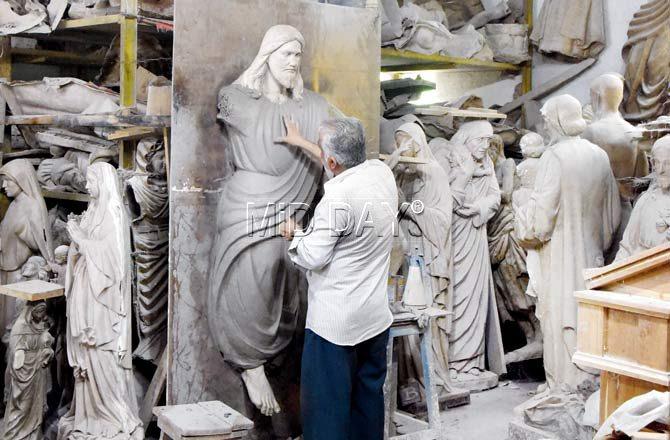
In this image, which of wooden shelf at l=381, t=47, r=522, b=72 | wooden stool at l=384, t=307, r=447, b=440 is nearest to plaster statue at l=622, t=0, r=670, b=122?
wooden shelf at l=381, t=47, r=522, b=72

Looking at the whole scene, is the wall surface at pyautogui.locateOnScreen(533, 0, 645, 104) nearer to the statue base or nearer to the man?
the statue base

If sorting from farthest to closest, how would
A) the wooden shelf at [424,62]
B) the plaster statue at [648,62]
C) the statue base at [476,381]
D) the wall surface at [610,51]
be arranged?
1. the wall surface at [610,51]
2. the wooden shelf at [424,62]
3. the plaster statue at [648,62]
4. the statue base at [476,381]

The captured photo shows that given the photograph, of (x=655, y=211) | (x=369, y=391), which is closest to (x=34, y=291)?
(x=369, y=391)

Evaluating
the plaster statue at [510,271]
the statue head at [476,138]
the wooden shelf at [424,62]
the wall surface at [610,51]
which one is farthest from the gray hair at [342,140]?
the wall surface at [610,51]

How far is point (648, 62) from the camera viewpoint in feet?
23.9

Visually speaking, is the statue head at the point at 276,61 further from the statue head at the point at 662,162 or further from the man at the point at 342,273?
the statue head at the point at 662,162

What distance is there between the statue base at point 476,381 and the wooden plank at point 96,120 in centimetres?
309

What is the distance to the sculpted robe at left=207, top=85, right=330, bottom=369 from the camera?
4609 mm

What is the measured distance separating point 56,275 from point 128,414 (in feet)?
4.30

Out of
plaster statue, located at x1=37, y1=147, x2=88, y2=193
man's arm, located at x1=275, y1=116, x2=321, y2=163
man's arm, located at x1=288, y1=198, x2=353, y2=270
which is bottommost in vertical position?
man's arm, located at x1=288, y1=198, x2=353, y2=270

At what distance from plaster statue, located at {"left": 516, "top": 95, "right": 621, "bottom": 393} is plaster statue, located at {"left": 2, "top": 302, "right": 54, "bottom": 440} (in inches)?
118

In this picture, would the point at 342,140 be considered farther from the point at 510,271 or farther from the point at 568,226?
the point at 510,271

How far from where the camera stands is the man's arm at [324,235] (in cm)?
398

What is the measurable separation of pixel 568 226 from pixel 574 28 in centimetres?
341
